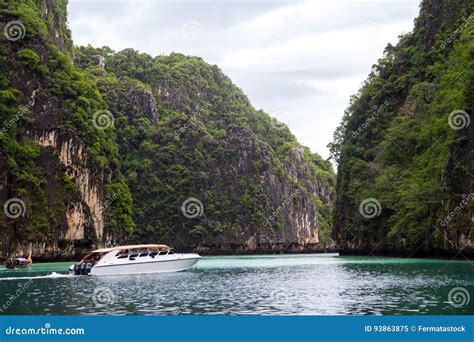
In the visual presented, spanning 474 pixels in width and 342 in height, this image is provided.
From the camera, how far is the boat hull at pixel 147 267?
4244cm

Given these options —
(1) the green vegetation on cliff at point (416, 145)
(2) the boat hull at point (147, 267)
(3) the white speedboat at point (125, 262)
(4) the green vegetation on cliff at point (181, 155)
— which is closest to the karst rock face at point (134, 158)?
(4) the green vegetation on cliff at point (181, 155)

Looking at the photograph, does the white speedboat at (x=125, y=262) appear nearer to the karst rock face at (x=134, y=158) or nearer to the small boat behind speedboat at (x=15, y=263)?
the small boat behind speedboat at (x=15, y=263)

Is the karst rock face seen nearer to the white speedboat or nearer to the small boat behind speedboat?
the small boat behind speedboat

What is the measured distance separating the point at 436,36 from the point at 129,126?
74507mm

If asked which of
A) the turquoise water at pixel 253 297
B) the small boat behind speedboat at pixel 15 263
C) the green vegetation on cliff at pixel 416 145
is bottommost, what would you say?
the turquoise water at pixel 253 297

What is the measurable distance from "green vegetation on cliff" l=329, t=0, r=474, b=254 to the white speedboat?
22056mm

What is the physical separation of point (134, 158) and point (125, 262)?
8285cm

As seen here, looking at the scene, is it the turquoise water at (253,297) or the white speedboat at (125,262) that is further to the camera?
the white speedboat at (125,262)

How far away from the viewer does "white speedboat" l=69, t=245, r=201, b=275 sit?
4206 centimetres

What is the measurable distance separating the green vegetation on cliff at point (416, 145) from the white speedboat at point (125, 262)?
72.4ft

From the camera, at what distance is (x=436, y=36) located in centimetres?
6925

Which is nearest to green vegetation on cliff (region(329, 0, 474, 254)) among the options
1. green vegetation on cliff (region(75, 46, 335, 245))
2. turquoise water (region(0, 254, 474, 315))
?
turquoise water (region(0, 254, 474, 315))

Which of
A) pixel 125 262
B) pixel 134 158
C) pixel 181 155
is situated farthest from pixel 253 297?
pixel 134 158

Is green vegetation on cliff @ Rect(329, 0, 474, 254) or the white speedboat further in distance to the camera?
green vegetation on cliff @ Rect(329, 0, 474, 254)
